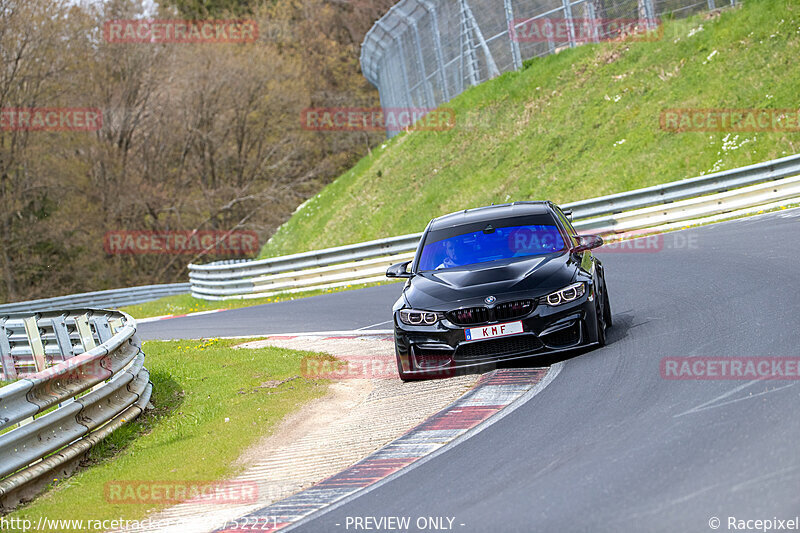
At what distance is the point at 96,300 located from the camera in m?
36.5

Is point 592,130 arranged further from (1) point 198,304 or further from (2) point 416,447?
(2) point 416,447

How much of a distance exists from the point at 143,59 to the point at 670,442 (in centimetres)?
5026

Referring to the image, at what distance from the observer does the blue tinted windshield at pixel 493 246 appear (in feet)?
32.8

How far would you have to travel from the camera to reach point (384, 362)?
11.3 meters

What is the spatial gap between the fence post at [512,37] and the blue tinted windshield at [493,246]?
22.0 m

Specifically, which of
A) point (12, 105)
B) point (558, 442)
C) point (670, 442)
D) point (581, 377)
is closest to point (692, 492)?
point (670, 442)

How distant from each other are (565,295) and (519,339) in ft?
1.92

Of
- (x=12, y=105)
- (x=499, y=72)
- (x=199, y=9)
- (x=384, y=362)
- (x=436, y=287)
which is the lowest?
(x=384, y=362)

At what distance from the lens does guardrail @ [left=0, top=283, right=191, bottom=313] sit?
34.9m

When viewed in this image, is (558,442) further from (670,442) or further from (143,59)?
(143,59)

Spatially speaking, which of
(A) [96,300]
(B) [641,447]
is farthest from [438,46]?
(B) [641,447]

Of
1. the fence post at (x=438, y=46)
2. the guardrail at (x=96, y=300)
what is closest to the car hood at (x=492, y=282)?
the fence post at (x=438, y=46)

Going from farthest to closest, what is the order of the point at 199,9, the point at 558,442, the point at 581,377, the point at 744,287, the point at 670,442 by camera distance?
the point at 199,9 < the point at 744,287 < the point at 581,377 < the point at 558,442 < the point at 670,442

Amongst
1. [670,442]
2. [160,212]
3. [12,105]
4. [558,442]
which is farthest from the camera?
[160,212]
